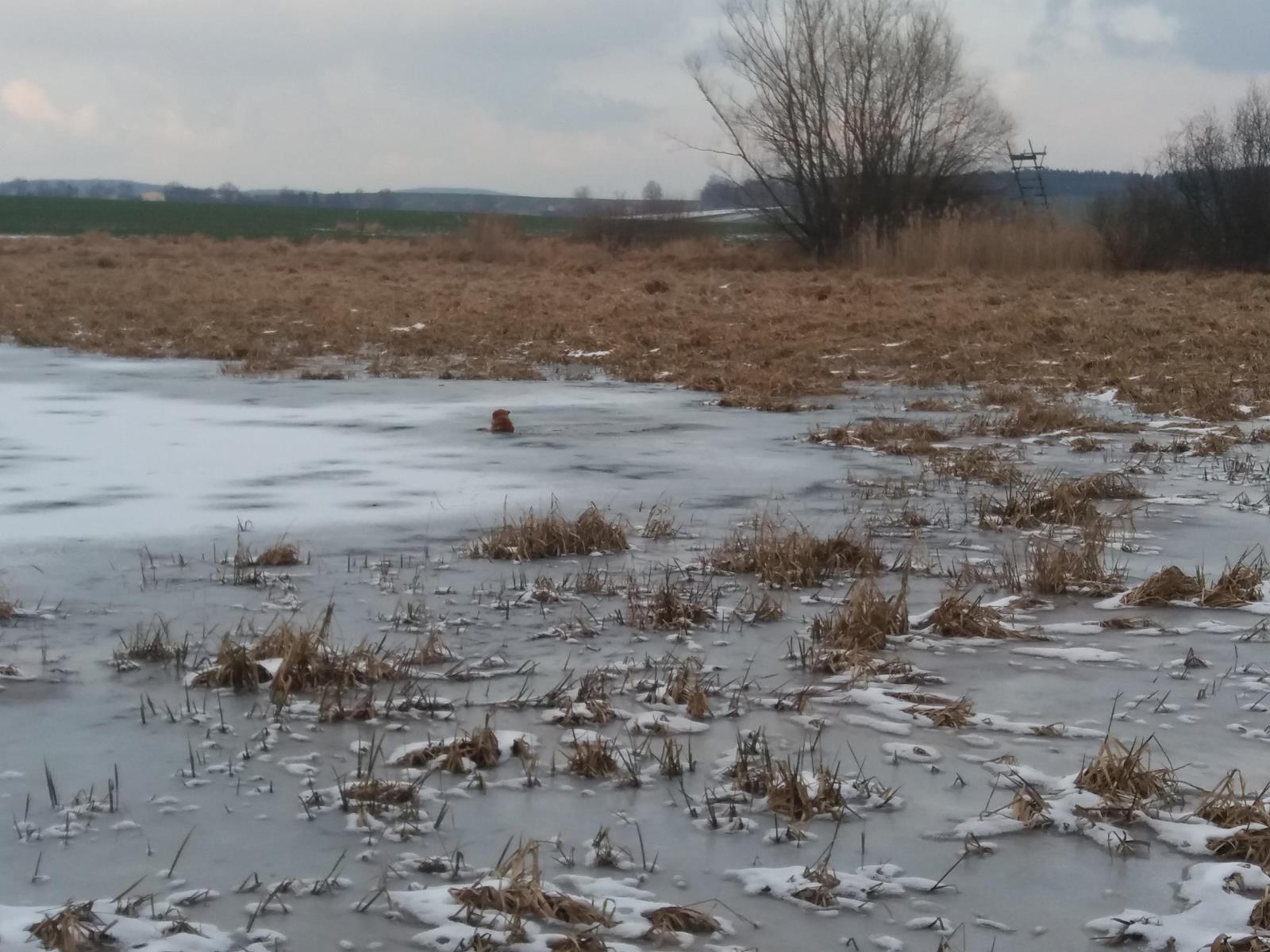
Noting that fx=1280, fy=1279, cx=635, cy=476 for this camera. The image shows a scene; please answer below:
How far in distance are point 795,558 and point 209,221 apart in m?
73.4

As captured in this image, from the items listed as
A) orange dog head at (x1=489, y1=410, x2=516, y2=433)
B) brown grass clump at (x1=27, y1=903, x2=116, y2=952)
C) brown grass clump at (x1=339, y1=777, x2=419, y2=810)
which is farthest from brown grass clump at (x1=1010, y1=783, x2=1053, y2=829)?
orange dog head at (x1=489, y1=410, x2=516, y2=433)

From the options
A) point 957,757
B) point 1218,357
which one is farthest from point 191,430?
point 1218,357

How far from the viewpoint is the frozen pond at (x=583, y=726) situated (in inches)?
108

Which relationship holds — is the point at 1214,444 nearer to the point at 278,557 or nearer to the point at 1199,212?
the point at 278,557

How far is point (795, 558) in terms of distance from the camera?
5438 mm

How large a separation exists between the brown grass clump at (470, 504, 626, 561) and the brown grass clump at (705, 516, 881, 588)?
0.53 m

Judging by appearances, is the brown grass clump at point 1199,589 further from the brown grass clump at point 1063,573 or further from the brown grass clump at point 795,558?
the brown grass clump at point 795,558

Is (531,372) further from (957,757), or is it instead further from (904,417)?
(957,757)

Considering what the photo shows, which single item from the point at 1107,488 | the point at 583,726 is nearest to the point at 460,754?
the point at 583,726

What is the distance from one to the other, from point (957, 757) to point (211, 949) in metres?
2.02

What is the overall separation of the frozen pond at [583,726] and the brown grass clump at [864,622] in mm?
102

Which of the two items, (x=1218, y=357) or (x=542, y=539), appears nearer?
(x=542, y=539)

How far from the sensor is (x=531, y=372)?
1364 cm

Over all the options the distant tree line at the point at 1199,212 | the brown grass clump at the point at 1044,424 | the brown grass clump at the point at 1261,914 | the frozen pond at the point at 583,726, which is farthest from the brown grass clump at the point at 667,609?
the distant tree line at the point at 1199,212
